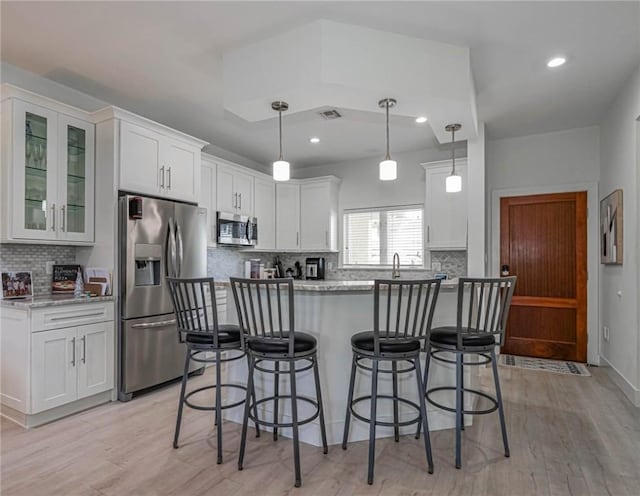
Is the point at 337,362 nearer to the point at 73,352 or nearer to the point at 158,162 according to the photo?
the point at 73,352

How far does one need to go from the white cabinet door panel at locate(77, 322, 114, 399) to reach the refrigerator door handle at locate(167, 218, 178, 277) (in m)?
0.66

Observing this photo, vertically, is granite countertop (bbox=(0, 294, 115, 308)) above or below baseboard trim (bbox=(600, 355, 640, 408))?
above

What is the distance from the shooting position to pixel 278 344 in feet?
7.16

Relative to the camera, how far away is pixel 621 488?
2033 millimetres

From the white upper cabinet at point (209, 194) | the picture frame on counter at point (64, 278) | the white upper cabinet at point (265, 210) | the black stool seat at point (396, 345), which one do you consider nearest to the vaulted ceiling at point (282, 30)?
the white upper cabinet at point (209, 194)

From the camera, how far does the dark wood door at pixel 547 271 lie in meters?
4.49

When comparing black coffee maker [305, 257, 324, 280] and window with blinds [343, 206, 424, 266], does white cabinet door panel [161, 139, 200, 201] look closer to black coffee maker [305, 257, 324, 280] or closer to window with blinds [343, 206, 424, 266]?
black coffee maker [305, 257, 324, 280]

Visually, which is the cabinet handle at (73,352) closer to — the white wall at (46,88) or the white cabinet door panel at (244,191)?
the white wall at (46,88)

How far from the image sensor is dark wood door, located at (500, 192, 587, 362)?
14.7 feet

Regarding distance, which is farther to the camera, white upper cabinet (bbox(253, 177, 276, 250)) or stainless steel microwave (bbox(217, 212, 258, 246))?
white upper cabinet (bbox(253, 177, 276, 250))

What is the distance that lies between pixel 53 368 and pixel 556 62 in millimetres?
4490

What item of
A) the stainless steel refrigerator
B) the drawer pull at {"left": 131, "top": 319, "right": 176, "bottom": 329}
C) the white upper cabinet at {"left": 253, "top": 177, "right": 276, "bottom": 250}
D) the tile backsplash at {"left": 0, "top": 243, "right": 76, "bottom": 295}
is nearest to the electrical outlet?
the tile backsplash at {"left": 0, "top": 243, "right": 76, "bottom": 295}

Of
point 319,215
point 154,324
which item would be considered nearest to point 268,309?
point 154,324

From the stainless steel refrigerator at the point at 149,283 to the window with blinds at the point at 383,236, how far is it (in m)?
2.64
